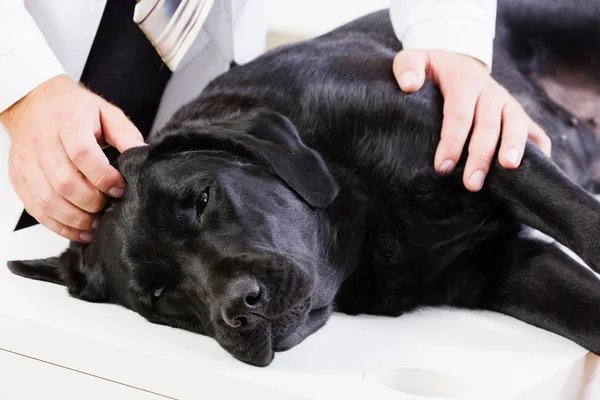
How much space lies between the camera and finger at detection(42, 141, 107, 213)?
4.91 feet

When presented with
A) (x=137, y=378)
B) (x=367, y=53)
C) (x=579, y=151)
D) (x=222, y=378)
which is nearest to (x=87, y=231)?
(x=137, y=378)

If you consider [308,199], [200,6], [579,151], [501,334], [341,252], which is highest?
[200,6]

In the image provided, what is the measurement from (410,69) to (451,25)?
0.97 feet

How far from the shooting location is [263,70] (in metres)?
1.75

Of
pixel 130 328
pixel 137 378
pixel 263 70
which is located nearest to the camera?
pixel 137 378

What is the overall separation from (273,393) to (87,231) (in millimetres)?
646

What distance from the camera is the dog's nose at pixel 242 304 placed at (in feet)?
4.12

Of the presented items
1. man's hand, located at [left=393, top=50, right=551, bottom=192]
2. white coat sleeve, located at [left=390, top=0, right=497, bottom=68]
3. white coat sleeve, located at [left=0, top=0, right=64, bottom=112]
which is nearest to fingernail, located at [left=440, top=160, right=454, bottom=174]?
man's hand, located at [left=393, top=50, right=551, bottom=192]

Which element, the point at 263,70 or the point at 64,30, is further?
the point at 64,30

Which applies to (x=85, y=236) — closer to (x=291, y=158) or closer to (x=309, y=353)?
(x=291, y=158)

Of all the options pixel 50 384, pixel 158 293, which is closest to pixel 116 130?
pixel 158 293

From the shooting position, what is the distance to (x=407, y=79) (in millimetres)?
1580

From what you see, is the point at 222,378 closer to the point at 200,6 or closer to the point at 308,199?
the point at 308,199

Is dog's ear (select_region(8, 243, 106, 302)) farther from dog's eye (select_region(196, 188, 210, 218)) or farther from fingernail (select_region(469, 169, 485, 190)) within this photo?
fingernail (select_region(469, 169, 485, 190))
